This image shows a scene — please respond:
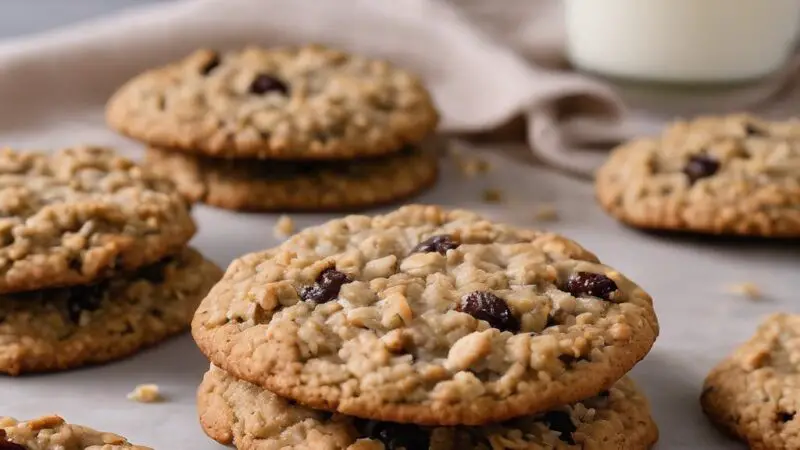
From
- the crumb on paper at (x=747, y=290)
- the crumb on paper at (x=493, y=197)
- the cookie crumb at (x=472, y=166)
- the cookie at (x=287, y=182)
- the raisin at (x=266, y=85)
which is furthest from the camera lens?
the cookie crumb at (x=472, y=166)

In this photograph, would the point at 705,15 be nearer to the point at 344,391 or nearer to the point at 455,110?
the point at 455,110

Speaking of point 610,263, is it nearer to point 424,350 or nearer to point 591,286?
point 591,286

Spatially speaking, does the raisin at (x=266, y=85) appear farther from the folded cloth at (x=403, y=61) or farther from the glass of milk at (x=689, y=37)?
the glass of milk at (x=689, y=37)

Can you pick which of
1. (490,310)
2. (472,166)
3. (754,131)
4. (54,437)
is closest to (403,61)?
(472,166)

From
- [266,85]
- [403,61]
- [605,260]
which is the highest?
[266,85]

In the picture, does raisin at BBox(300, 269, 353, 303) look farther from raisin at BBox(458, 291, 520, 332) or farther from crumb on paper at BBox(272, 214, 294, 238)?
crumb on paper at BBox(272, 214, 294, 238)

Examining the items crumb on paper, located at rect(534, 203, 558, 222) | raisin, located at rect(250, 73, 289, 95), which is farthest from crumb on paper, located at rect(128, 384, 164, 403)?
crumb on paper, located at rect(534, 203, 558, 222)

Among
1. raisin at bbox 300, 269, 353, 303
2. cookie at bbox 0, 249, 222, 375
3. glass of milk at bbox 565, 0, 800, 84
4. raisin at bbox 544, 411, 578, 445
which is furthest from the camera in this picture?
glass of milk at bbox 565, 0, 800, 84

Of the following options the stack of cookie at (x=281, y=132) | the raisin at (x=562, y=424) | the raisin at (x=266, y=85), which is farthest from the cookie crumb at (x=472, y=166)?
the raisin at (x=562, y=424)
